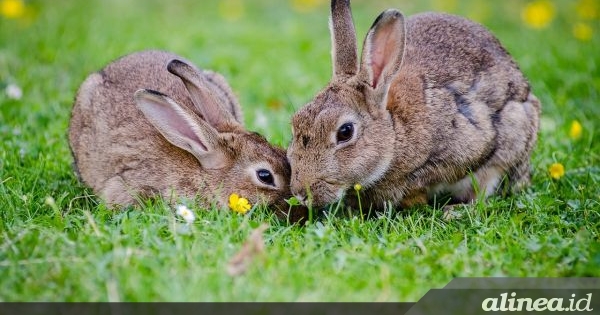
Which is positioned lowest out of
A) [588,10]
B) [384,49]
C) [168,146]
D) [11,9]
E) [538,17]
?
[588,10]

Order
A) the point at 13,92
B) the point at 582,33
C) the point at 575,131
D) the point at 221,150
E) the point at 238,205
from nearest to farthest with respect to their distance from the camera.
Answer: the point at 238,205 → the point at 221,150 → the point at 575,131 → the point at 13,92 → the point at 582,33

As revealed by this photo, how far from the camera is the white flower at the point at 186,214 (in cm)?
498

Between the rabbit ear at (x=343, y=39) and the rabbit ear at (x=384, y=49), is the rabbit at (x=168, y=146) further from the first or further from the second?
the rabbit ear at (x=384, y=49)

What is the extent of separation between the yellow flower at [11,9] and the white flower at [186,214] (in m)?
5.76

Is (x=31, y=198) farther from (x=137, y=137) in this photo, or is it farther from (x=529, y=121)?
(x=529, y=121)

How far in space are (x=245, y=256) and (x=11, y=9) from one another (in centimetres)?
683

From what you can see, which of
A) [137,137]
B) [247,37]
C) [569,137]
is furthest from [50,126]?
[569,137]

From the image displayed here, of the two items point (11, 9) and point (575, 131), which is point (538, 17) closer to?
point (575, 131)

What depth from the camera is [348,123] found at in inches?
215

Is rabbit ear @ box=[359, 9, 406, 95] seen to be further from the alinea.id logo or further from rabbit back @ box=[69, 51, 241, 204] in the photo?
the alinea.id logo

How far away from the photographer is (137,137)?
240 inches

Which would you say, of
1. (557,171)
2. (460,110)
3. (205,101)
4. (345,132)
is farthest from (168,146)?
(557,171)

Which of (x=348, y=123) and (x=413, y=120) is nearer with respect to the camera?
(x=348, y=123)

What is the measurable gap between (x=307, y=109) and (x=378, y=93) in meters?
0.53
